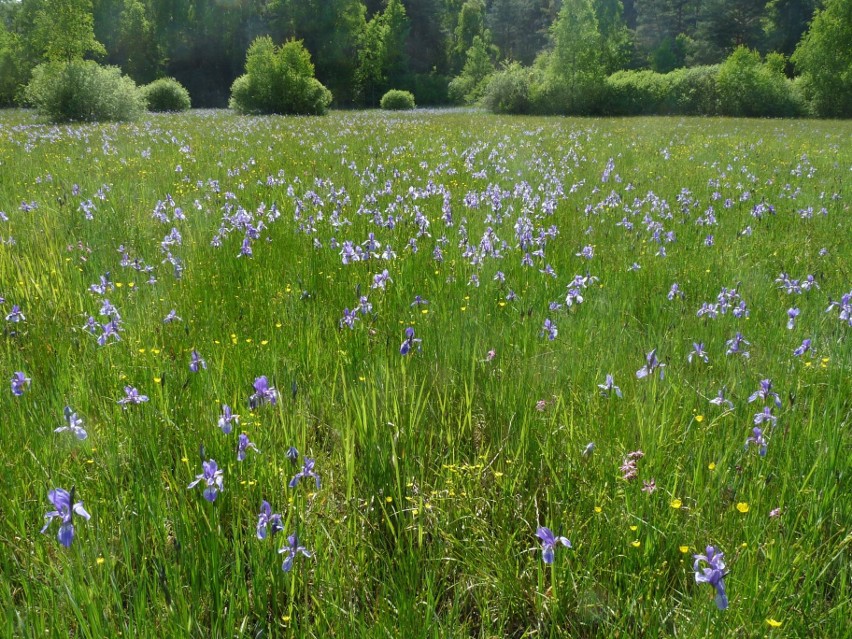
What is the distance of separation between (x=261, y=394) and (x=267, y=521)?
62 cm

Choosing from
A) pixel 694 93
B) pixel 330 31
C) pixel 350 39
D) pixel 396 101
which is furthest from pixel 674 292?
pixel 330 31

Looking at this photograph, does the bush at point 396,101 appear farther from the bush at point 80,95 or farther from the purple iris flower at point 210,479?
the purple iris flower at point 210,479

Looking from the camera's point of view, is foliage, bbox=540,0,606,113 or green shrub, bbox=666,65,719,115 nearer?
foliage, bbox=540,0,606,113

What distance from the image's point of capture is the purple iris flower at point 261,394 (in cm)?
216

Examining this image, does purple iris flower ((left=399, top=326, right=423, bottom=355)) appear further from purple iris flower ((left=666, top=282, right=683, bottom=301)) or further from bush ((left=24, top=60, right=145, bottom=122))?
bush ((left=24, top=60, right=145, bottom=122))

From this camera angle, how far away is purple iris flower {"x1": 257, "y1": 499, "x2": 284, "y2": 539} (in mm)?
1646

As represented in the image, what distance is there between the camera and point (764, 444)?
6.82 feet

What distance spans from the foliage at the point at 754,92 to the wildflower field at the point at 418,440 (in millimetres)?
37049

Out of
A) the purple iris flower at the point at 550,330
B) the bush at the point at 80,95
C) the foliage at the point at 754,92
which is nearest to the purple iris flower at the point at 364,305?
the purple iris flower at the point at 550,330

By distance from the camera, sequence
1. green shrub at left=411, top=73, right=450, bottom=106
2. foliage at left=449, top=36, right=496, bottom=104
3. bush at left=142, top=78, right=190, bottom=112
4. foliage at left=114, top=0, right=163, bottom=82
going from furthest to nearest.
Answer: green shrub at left=411, top=73, right=450, bottom=106 → foliage at left=114, top=0, right=163, bottom=82 → foliage at left=449, top=36, right=496, bottom=104 → bush at left=142, top=78, right=190, bottom=112

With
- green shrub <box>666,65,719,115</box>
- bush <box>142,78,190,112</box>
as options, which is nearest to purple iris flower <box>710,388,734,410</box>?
bush <box>142,78,190,112</box>

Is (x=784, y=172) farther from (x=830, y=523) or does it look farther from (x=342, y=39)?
(x=342, y=39)

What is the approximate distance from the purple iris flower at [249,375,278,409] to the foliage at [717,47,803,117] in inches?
1609

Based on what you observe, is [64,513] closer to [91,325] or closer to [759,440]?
[91,325]
